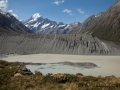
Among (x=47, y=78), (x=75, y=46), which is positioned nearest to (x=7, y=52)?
(x=75, y=46)

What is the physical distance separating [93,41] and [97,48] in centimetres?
667

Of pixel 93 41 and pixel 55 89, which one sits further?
pixel 93 41

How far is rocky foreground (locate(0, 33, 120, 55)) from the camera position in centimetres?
8794

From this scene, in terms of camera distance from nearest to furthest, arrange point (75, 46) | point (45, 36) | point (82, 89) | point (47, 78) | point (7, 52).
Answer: point (82, 89), point (47, 78), point (7, 52), point (75, 46), point (45, 36)

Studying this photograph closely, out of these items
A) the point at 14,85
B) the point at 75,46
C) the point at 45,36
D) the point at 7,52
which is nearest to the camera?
the point at 14,85

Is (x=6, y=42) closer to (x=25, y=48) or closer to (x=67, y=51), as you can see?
(x=25, y=48)

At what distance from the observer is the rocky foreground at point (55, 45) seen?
87.9 metres

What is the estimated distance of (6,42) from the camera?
94.1 metres

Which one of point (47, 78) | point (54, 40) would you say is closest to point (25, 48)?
point (54, 40)

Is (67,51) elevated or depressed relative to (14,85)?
elevated

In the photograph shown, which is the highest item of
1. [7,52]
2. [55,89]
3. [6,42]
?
[6,42]

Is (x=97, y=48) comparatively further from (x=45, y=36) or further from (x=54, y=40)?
(x=45, y=36)

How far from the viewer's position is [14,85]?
43.3ft

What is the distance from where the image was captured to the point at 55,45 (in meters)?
92.5
